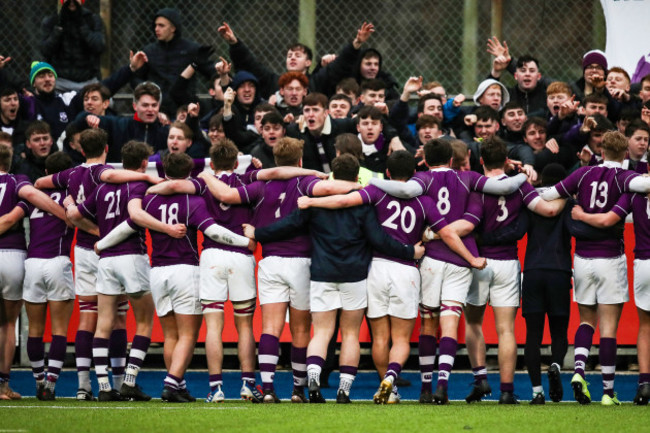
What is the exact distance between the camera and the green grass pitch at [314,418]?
23.9ft

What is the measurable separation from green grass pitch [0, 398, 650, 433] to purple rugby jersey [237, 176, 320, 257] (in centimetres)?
128

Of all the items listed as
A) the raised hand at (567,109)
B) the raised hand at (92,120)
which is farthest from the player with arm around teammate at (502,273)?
the raised hand at (92,120)

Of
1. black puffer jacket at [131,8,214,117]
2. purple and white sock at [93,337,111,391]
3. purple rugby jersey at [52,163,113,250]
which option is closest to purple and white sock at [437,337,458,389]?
purple and white sock at [93,337,111,391]

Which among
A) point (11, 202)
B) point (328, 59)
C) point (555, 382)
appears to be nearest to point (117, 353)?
point (11, 202)

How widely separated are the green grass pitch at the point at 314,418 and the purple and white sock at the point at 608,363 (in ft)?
0.62

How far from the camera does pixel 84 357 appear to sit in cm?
989

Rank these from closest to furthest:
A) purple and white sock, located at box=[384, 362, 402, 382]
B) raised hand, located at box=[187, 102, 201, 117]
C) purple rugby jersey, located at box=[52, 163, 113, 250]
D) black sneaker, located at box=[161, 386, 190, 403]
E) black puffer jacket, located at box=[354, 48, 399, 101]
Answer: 1. purple and white sock, located at box=[384, 362, 402, 382]
2. black sneaker, located at box=[161, 386, 190, 403]
3. purple rugby jersey, located at box=[52, 163, 113, 250]
4. raised hand, located at box=[187, 102, 201, 117]
5. black puffer jacket, located at box=[354, 48, 399, 101]

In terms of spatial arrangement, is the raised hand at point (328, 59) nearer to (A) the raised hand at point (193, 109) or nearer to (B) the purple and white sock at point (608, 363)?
(A) the raised hand at point (193, 109)

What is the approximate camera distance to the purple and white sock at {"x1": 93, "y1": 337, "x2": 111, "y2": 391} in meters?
9.64

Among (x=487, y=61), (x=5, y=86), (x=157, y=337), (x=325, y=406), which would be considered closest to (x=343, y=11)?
(x=487, y=61)

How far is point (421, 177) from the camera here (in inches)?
372

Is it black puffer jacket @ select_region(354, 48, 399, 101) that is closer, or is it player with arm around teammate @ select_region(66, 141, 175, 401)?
player with arm around teammate @ select_region(66, 141, 175, 401)

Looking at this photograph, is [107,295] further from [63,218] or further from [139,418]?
[139,418]

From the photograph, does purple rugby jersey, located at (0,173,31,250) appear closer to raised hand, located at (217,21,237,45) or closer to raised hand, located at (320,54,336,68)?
raised hand, located at (217,21,237,45)
